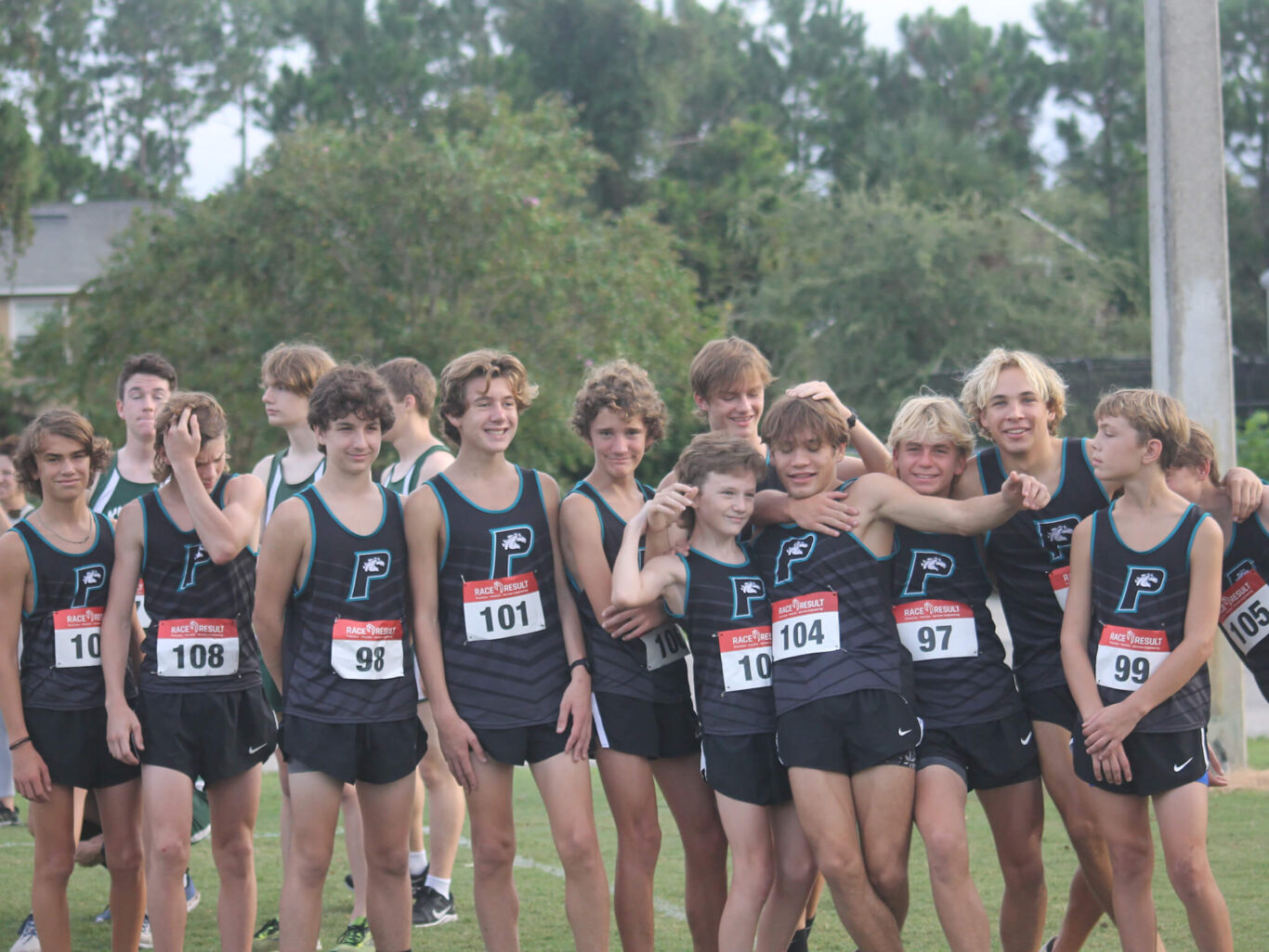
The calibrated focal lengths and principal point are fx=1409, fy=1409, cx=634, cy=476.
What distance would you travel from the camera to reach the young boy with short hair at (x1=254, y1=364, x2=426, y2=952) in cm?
432

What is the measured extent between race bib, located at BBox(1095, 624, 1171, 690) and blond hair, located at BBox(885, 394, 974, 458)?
75 centimetres

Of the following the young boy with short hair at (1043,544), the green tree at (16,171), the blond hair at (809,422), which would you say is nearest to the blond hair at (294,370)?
the blond hair at (809,422)

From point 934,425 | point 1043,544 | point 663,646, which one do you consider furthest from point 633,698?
point 1043,544

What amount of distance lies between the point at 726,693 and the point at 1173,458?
152cm

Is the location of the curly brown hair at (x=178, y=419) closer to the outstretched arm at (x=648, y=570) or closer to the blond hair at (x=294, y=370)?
the blond hair at (x=294, y=370)

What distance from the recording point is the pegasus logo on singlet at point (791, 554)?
14.1 feet

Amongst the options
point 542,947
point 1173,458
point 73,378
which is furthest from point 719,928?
point 73,378

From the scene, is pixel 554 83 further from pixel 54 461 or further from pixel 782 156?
pixel 54 461

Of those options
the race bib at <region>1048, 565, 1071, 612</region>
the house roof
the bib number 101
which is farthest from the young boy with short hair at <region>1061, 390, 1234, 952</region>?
the house roof

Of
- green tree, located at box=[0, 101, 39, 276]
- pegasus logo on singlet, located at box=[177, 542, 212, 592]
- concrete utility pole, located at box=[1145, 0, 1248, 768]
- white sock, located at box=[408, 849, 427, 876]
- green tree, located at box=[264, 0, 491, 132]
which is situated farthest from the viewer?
green tree, located at box=[264, 0, 491, 132]

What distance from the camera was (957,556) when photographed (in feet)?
14.3

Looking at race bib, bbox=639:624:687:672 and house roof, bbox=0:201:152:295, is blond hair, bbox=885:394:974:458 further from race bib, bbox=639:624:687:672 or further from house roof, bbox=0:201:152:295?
house roof, bbox=0:201:152:295

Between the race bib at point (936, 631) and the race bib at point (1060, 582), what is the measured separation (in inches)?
12.4

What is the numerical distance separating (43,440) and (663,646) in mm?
2191
